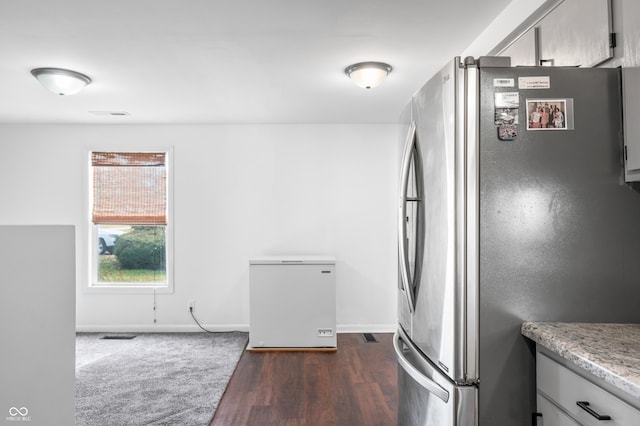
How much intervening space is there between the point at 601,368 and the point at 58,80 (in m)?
3.54

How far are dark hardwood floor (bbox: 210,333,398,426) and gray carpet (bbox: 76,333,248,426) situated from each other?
16cm

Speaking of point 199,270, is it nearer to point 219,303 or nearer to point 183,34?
point 219,303

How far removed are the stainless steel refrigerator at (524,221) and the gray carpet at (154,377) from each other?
201cm

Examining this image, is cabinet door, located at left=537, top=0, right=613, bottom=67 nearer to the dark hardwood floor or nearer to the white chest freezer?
the dark hardwood floor

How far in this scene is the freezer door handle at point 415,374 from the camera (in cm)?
155

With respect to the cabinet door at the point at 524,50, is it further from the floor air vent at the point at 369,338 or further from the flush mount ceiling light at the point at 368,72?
the floor air vent at the point at 369,338

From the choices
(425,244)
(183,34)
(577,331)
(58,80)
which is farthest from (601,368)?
(58,80)

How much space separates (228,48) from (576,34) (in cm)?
190

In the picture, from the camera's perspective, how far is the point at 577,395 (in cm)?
124

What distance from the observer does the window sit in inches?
197

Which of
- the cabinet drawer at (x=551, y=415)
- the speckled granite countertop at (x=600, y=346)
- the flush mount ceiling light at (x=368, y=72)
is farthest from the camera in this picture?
the flush mount ceiling light at (x=368, y=72)

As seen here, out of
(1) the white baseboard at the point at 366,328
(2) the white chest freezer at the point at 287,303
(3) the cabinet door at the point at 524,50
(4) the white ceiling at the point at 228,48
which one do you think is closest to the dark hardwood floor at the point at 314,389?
(2) the white chest freezer at the point at 287,303

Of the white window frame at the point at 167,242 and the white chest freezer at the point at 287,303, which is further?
the white window frame at the point at 167,242

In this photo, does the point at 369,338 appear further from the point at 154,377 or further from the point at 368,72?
the point at 368,72
